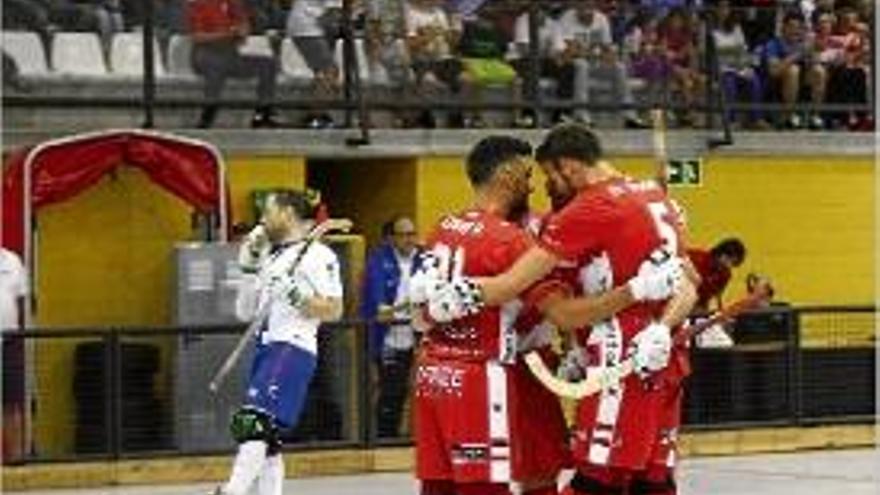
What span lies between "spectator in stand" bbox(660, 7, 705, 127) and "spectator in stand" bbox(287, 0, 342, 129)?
3668 millimetres

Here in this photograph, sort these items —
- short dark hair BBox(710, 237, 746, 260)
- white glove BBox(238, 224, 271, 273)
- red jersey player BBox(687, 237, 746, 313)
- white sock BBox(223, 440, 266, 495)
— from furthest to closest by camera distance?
short dark hair BBox(710, 237, 746, 260) < red jersey player BBox(687, 237, 746, 313) < white glove BBox(238, 224, 271, 273) < white sock BBox(223, 440, 266, 495)

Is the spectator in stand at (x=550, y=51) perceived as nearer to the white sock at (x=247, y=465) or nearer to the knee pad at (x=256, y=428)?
the knee pad at (x=256, y=428)

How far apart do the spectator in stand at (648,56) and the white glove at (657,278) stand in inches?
543

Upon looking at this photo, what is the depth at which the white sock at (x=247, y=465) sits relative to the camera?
1291cm

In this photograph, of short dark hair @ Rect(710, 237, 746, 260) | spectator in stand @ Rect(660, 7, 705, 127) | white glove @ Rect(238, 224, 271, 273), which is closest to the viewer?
white glove @ Rect(238, 224, 271, 273)

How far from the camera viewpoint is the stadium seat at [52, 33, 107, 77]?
66.6ft

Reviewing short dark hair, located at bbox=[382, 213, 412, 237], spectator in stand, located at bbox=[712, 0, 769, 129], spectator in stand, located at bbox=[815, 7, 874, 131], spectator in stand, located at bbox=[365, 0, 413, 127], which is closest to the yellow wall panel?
short dark hair, located at bbox=[382, 213, 412, 237]

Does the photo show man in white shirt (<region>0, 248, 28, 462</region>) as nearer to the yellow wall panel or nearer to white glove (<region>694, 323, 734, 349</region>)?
the yellow wall panel

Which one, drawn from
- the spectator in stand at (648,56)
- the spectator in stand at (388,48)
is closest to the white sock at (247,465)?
the spectator in stand at (388,48)

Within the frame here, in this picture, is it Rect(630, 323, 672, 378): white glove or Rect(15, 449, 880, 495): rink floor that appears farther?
Rect(15, 449, 880, 495): rink floor

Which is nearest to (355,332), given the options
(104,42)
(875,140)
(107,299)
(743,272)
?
(107,299)

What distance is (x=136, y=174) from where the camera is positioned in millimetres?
19969

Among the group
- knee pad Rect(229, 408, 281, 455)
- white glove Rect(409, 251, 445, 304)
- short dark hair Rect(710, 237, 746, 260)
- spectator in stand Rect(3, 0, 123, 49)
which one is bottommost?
short dark hair Rect(710, 237, 746, 260)

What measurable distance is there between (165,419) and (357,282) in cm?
302
